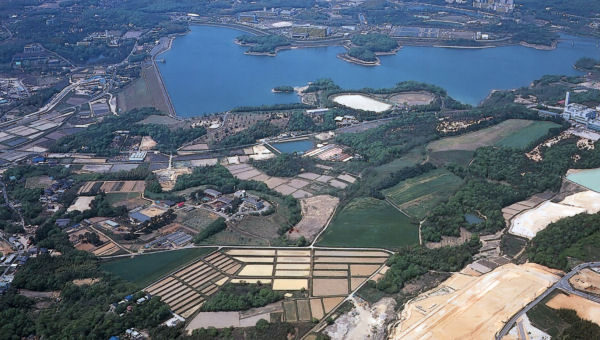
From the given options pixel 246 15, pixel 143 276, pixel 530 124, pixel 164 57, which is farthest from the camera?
pixel 246 15

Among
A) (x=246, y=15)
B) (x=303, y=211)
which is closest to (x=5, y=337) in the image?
(x=303, y=211)

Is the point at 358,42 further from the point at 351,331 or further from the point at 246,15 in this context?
the point at 351,331

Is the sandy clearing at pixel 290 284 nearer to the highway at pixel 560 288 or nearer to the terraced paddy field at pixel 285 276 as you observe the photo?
the terraced paddy field at pixel 285 276

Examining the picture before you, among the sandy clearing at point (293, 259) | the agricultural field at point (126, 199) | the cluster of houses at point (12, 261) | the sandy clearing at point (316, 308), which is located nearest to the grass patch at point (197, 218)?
the agricultural field at point (126, 199)

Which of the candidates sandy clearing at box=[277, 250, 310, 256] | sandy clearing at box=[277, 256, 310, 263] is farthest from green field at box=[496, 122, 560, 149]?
sandy clearing at box=[277, 256, 310, 263]

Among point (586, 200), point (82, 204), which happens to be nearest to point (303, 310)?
point (82, 204)

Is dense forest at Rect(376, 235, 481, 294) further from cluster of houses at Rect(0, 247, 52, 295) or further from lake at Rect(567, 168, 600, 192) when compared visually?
cluster of houses at Rect(0, 247, 52, 295)

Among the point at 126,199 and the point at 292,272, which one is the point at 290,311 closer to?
the point at 292,272
